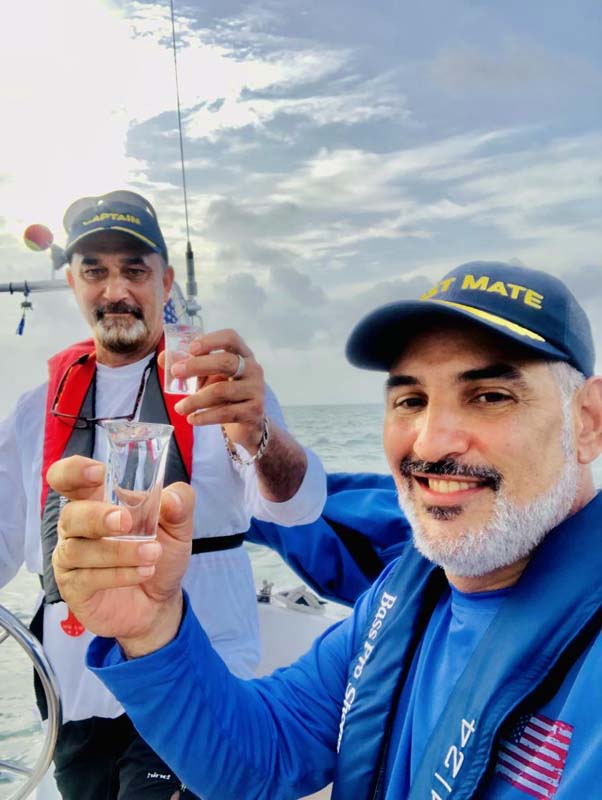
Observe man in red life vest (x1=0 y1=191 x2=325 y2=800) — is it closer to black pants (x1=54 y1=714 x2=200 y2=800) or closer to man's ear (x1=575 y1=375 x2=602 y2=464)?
black pants (x1=54 y1=714 x2=200 y2=800)

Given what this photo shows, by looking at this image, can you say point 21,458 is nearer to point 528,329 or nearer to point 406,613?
point 406,613

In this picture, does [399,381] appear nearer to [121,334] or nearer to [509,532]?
[509,532]

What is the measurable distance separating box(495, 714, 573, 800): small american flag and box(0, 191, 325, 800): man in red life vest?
3.05 ft

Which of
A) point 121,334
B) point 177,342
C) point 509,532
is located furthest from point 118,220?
point 509,532

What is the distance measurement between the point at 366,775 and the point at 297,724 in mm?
253

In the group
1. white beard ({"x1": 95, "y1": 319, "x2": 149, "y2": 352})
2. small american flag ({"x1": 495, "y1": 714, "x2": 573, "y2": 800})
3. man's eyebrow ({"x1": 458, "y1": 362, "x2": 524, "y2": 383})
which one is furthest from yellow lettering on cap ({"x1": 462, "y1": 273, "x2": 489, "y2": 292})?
white beard ({"x1": 95, "y1": 319, "x2": 149, "y2": 352})

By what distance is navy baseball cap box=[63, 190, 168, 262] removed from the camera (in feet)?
7.55

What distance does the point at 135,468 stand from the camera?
3.62 ft

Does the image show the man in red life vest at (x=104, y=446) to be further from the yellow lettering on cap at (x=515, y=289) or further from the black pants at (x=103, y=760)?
the yellow lettering on cap at (x=515, y=289)

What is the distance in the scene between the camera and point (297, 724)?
1.53 metres

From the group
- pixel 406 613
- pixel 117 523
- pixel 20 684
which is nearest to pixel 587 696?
pixel 406 613

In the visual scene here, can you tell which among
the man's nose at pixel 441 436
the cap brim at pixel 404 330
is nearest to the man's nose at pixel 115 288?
the cap brim at pixel 404 330

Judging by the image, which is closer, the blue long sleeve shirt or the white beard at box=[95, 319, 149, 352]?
the blue long sleeve shirt

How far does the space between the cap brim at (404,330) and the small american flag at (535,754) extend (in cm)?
57
